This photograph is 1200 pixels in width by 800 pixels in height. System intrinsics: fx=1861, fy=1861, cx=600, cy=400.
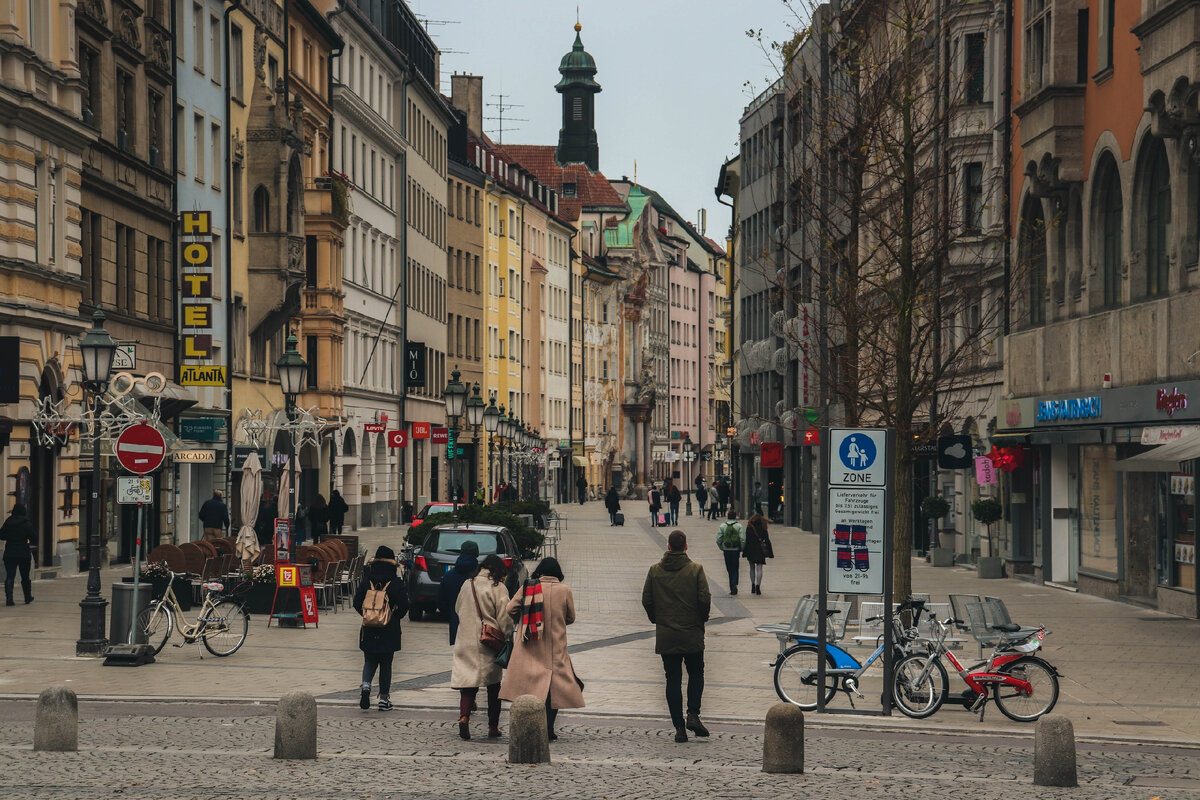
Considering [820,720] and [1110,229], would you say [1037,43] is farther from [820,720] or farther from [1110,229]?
[820,720]

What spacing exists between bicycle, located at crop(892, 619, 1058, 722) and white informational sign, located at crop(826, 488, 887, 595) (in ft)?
→ 2.83

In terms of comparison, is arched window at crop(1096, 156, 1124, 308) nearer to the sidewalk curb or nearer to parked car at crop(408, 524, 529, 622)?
parked car at crop(408, 524, 529, 622)

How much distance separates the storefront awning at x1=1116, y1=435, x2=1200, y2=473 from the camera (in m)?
25.7

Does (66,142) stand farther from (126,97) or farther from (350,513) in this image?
(350,513)

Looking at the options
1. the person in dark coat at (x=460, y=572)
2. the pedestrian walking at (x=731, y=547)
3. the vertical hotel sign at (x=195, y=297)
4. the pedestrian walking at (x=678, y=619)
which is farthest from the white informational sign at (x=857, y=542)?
the vertical hotel sign at (x=195, y=297)

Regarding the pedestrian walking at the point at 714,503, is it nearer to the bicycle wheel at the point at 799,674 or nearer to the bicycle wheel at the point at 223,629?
the bicycle wheel at the point at 223,629

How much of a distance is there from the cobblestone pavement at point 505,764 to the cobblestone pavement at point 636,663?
121 centimetres

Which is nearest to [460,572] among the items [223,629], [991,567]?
[223,629]

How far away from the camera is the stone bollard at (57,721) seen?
1459cm

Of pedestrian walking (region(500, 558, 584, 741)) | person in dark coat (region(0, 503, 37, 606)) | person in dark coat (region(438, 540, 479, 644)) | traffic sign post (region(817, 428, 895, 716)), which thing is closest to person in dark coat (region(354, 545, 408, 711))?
pedestrian walking (region(500, 558, 584, 741))

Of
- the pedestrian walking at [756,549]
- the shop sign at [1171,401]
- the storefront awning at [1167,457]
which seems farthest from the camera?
the pedestrian walking at [756,549]

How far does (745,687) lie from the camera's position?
20.8 meters

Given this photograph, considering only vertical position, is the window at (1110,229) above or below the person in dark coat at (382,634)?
above

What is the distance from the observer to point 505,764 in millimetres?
14758
